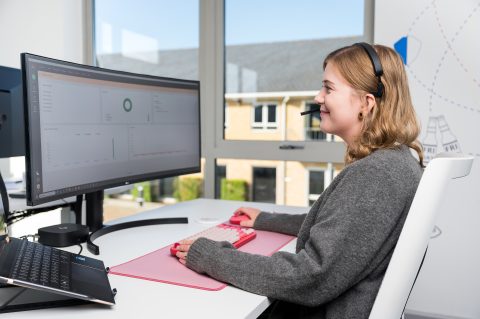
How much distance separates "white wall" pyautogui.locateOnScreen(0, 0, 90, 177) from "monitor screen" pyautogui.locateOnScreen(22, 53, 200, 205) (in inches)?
73.9

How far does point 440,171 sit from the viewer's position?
31.8 inches

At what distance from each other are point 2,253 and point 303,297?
57 centimetres

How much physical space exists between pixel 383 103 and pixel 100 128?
743 mm

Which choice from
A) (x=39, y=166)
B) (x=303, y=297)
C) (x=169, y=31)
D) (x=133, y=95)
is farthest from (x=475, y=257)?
(x=169, y=31)

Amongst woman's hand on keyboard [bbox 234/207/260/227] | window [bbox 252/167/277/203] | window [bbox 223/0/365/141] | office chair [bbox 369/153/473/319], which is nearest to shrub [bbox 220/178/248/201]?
window [bbox 252/167/277/203]

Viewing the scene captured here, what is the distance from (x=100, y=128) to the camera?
130 centimetres

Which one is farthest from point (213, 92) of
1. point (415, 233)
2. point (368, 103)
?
point (415, 233)

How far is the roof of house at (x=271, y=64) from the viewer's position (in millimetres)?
2562

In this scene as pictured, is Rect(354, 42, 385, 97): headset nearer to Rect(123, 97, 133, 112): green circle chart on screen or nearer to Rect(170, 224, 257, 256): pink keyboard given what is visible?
Rect(170, 224, 257, 256): pink keyboard

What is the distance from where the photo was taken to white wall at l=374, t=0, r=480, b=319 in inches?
83.3

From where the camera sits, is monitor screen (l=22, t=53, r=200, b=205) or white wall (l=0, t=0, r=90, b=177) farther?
white wall (l=0, t=0, r=90, b=177)

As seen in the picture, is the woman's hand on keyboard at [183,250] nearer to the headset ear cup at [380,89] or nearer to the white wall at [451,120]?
the headset ear cup at [380,89]

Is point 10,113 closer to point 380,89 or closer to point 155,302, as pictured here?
point 155,302

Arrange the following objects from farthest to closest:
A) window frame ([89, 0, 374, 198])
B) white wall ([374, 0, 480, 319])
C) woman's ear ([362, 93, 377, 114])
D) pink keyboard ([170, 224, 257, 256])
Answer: window frame ([89, 0, 374, 198]) → white wall ([374, 0, 480, 319]) → pink keyboard ([170, 224, 257, 256]) → woman's ear ([362, 93, 377, 114])
